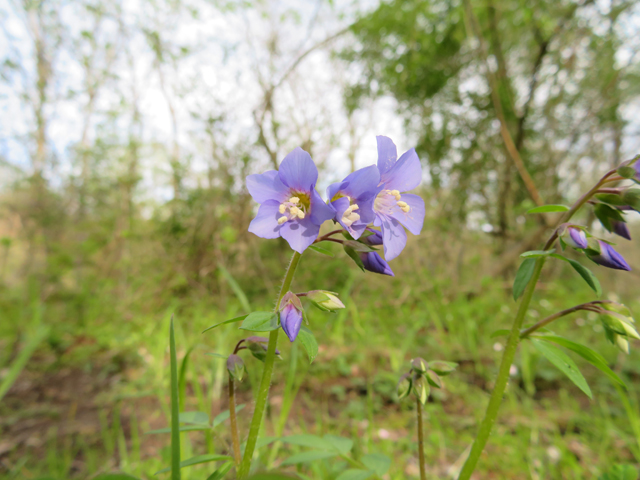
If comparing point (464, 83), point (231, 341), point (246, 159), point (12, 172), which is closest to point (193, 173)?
point (246, 159)

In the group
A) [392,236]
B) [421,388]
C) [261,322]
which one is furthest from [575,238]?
[261,322]

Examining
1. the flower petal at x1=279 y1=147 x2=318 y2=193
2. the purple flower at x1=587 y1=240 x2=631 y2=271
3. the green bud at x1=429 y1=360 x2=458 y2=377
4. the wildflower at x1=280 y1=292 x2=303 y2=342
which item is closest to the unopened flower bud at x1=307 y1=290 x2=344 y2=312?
the wildflower at x1=280 y1=292 x2=303 y2=342

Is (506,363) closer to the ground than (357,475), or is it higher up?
higher up

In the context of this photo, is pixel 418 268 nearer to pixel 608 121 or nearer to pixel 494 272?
pixel 494 272

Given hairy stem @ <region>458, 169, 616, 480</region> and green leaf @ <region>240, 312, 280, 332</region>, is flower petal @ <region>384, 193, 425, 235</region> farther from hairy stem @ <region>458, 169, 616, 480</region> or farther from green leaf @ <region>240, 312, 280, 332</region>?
green leaf @ <region>240, 312, 280, 332</region>

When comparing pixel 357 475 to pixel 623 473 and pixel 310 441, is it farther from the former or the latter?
pixel 623 473

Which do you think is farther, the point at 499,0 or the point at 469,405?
the point at 499,0
